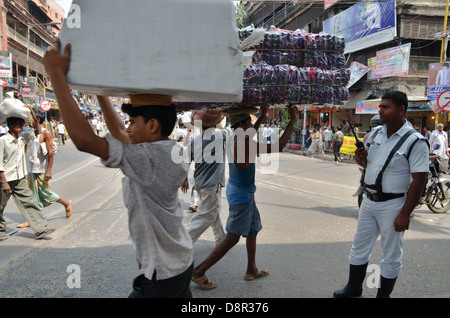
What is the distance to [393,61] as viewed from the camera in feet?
60.7

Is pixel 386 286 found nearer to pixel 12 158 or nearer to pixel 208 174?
pixel 208 174

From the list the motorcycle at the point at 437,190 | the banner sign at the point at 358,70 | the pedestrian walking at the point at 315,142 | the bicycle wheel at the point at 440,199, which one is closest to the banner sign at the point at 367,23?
the banner sign at the point at 358,70

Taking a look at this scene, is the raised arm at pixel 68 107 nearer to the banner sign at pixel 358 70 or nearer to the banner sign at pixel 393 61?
the banner sign at pixel 393 61

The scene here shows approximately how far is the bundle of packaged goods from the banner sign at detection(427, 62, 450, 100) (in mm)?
12837

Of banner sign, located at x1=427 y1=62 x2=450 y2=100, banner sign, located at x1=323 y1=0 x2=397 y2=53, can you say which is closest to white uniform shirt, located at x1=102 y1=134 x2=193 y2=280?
banner sign, located at x1=427 y1=62 x2=450 y2=100

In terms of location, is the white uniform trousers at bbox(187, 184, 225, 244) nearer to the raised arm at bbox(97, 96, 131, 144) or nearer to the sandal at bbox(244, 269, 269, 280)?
the sandal at bbox(244, 269, 269, 280)

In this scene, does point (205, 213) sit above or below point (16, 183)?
below

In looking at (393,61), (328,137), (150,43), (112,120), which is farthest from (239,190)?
(393,61)

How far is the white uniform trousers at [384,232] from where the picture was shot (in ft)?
8.82

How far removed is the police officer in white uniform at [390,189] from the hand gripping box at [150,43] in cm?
194

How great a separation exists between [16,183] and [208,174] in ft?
9.46

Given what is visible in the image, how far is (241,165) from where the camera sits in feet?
10.1
